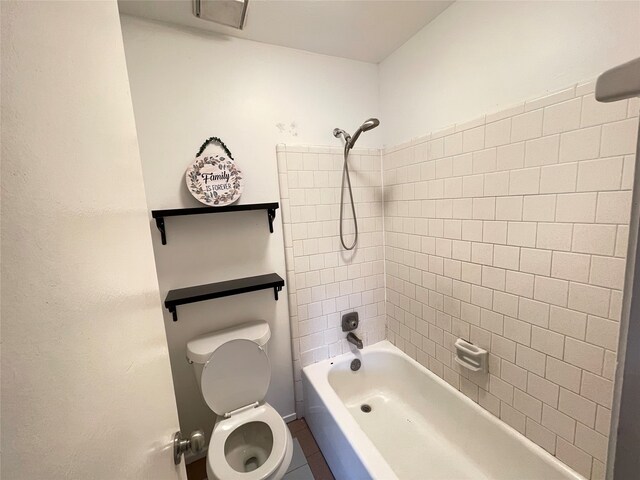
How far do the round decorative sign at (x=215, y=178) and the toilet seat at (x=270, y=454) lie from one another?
1.18 metres

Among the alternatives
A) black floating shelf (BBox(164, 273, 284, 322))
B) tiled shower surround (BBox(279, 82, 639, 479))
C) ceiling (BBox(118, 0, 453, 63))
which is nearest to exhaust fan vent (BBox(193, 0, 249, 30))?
ceiling (BBox(118, 0, 453, 63))

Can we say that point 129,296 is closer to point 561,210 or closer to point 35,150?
point 35,150

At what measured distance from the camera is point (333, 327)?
188cm

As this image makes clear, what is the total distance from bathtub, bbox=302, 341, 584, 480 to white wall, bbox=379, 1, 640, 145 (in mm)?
1550

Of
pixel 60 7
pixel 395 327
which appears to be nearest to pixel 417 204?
pixel 395 327

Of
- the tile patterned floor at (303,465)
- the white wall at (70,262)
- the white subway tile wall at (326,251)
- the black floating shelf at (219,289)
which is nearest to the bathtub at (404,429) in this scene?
the tile patterned floor at (303,465)

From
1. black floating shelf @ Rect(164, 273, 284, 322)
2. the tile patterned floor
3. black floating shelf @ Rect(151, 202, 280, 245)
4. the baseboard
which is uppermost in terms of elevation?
black floating shelf @ Rect(151, 202, 280, 245)

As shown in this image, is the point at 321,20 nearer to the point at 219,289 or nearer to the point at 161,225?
the point at 161,225

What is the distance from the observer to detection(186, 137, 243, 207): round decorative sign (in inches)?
56.1

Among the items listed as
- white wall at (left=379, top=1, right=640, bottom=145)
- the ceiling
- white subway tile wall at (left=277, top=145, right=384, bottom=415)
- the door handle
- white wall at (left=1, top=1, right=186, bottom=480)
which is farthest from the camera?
white subway tile wall at (left=277, top=145, right=384, bottom=415)

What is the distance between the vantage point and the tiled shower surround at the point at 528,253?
2.98 feet

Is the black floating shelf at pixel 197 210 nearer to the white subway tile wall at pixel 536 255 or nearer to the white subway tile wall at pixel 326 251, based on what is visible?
the white subway tile wall at pixel 326 251

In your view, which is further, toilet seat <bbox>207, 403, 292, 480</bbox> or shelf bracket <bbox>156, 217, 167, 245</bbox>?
shelf bracket <bbox>156, 217, 167, 245</bbox>

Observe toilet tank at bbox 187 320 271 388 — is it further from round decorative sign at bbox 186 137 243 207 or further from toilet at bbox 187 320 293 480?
round decorative sign at bbox 186 137 243 207
